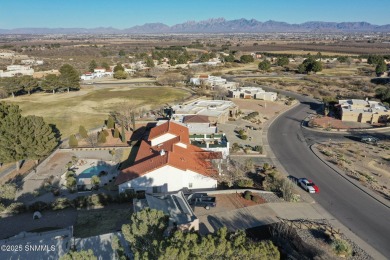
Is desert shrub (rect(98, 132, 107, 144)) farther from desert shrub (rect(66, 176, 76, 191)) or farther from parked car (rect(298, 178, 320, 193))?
parked car (rect(298, 178, 320, 193))

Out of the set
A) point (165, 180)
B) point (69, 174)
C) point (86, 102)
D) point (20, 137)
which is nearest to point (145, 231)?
point (165, 180)

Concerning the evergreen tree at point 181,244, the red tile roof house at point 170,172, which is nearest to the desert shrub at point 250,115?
the red tile roof house at point 170,172

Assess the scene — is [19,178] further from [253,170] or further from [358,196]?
[358,196]

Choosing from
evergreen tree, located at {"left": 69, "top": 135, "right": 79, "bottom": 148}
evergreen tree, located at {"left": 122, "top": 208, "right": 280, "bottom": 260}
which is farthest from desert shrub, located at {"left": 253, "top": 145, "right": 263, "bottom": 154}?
evergreen tree, located at {"left": 122, "top": 208, "right": 280, "bottom": 260}

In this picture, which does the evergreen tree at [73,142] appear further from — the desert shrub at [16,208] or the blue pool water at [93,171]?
the desert shrub at [16,208]

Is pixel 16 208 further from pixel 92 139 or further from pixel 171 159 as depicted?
pixel 92 139

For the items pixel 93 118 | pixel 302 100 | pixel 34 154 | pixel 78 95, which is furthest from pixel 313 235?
pixel 78 95
